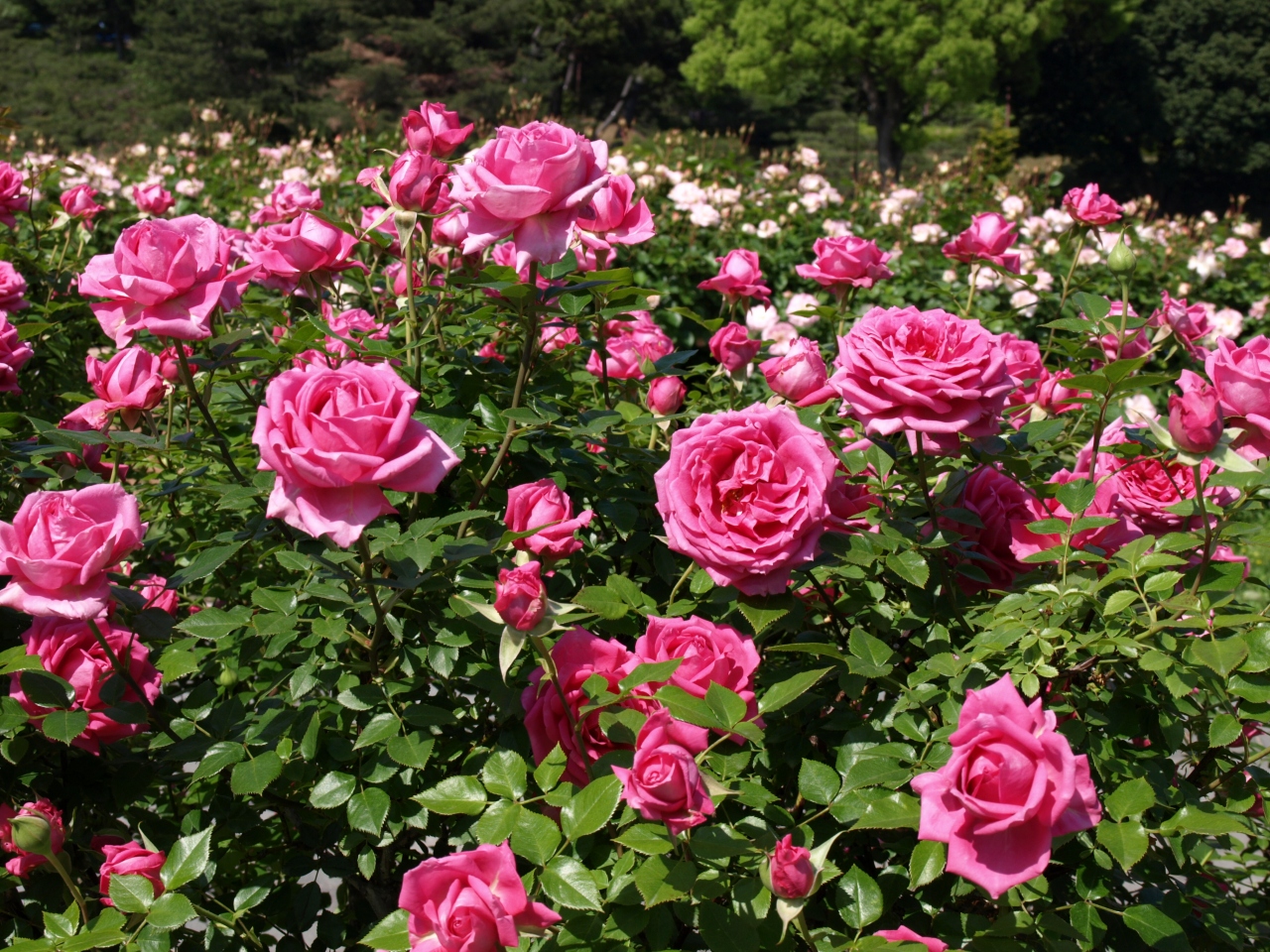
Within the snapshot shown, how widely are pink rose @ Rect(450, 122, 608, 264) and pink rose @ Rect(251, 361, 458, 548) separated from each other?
0.23 meters

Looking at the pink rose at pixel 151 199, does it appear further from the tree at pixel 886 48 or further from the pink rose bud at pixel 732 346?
the tree at pixel 886 48

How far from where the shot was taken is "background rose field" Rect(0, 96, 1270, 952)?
2.64 feet

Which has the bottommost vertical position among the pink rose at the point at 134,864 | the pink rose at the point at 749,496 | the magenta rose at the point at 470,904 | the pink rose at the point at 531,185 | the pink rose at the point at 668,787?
the pink rose at the point at 134,864

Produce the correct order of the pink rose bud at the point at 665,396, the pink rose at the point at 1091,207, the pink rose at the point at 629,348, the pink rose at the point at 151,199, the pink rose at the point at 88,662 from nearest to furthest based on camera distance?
the pink rose at the point at 88,662, the pink rose bud at the point at 665,396, the pink rose at the point at 629,348, the pink rose at the point at 1091,207, the pink rose at the point at 151,199

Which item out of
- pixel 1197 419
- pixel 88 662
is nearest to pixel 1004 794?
pixel 1197 419

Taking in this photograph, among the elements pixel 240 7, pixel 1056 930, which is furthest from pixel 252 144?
pixel 240 7

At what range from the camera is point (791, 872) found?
72 cm

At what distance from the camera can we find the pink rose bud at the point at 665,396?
4.00 ft

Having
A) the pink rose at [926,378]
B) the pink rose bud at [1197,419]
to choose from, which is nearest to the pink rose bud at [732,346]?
the pink rose at [926,378]

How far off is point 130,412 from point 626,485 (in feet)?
2.11

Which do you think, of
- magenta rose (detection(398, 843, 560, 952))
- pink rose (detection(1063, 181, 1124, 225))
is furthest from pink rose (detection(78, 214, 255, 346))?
pink rose (detection(1063, 181, 1124, 225))

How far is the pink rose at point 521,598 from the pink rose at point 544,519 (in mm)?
132

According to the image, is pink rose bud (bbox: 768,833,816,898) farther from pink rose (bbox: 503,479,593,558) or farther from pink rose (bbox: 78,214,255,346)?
pink rose (bbox: 78,214,255,346)

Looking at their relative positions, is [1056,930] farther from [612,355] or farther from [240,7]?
[240,7]
